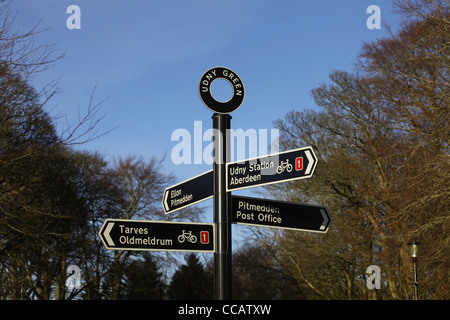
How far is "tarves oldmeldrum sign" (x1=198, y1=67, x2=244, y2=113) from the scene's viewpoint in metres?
5.36

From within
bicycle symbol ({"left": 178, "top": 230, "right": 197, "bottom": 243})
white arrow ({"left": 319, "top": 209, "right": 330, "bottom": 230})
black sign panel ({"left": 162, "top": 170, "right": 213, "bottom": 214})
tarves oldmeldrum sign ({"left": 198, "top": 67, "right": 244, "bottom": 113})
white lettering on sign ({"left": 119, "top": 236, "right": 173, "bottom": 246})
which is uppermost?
tarves oldmeldrum sign ({"left": 198, "top": 67, "right": 244, "bottom": 113})

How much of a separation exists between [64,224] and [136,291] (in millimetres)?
8480

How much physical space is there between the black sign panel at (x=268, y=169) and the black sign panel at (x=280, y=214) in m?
0.19

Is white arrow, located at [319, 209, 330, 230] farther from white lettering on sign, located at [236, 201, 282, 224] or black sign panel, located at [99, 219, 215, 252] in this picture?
black sign panel, located at [99, 219, 215, 252]

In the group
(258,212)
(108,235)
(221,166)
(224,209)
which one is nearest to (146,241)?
(108,235)

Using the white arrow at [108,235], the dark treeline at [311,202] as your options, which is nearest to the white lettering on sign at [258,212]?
the white arrow at [108,235]

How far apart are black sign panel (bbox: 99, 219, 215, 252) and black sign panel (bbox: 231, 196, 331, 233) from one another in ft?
1.14

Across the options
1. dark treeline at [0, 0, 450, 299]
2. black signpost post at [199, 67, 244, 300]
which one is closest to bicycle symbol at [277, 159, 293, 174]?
black signpost post at [199, 67, 244, 300]

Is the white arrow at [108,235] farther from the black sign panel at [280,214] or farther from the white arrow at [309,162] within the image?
the white arrow at [309,162]

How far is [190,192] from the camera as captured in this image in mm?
5730

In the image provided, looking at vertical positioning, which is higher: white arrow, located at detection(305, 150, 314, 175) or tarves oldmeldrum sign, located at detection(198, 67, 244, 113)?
tarves oldmeldrum sign, located at detection(198, 67, 244, 113)

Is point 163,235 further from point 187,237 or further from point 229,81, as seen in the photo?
point 229,81

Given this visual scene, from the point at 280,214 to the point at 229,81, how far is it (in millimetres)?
1321

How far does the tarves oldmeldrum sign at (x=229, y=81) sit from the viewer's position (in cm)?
536
